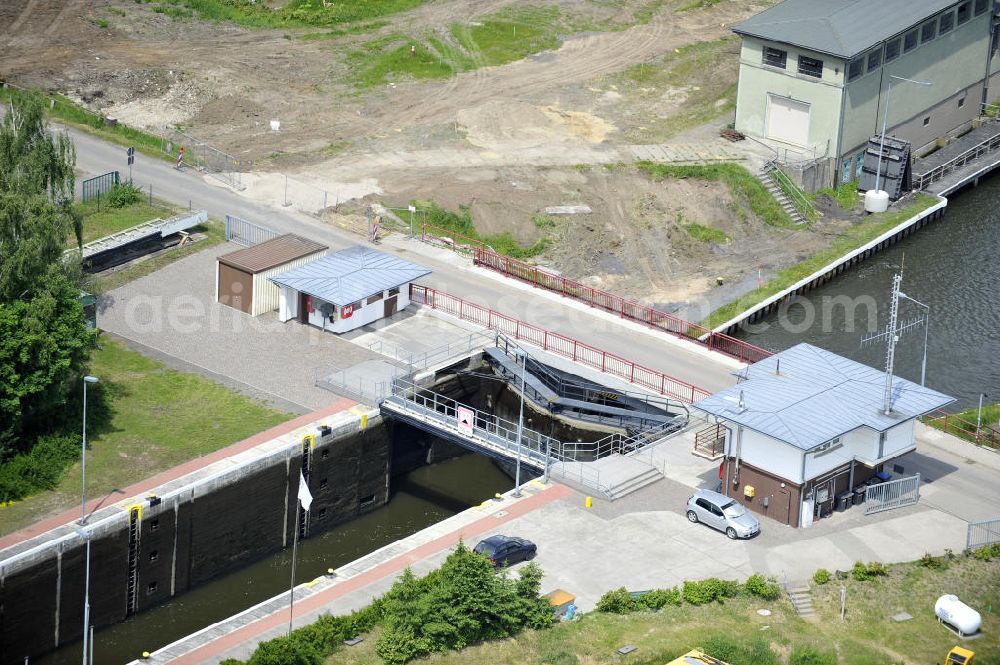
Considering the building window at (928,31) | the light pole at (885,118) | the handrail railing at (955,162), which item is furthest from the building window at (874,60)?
the handrail railing at (955,162)

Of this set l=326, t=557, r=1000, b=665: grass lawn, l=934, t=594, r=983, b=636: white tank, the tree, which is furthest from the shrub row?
the tree

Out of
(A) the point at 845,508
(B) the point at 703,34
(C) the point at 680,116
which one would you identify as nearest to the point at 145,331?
(A) the point at 845,508

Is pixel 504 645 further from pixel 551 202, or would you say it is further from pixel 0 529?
pixel 551 202

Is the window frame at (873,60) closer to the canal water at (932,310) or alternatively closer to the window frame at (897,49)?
the window frame at (897,49)

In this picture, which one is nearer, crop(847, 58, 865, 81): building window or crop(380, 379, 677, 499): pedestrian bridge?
crop(380, 379, 677, 499): pedestrian bridge

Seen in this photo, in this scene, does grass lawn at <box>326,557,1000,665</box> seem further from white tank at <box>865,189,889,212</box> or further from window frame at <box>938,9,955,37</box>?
window frame at <box>938,9,955,37</box>

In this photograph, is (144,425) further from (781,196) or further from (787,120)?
(787,120)

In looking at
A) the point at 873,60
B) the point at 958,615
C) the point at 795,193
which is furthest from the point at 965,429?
the point at 873,60
